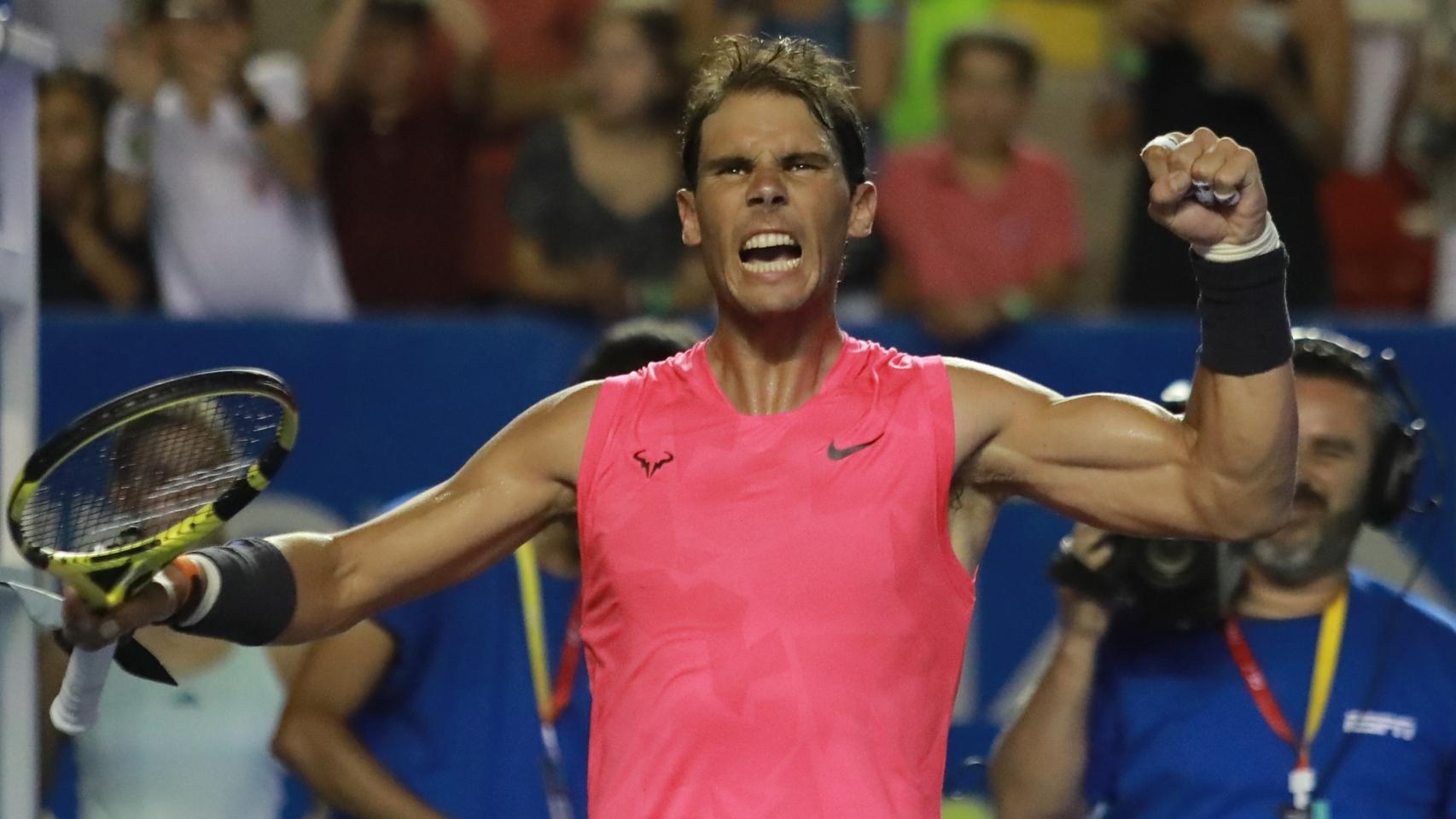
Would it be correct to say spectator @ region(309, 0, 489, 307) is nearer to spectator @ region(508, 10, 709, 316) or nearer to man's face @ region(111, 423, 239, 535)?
spectator @ region(508, 10, 709, 316)

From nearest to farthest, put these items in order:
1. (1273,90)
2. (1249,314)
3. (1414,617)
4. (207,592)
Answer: (1249,314), (207,592), (1414,617), (1273,90)

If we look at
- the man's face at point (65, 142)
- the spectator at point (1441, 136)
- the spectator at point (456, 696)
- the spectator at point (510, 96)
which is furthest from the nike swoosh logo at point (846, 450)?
the man's face at point (65, 142)

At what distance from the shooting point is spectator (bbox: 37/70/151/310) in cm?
639

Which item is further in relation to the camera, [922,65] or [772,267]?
[922,65]

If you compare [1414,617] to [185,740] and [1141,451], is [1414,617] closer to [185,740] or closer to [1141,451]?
[1141,451]

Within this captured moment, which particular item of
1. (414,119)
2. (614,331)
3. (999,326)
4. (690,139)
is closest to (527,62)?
(414,119)

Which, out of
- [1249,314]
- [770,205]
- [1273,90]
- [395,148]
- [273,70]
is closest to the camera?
[1249,314]

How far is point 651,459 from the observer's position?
2.94 m

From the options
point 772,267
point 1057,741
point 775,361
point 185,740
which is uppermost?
point 772,267

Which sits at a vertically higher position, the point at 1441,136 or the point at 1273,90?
the point at 1273,90

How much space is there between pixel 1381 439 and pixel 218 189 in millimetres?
3691

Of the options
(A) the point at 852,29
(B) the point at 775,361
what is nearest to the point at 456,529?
(B) the point at 775,361

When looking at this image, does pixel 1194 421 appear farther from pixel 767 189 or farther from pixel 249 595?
pixel 249 595

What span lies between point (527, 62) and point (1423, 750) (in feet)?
12.8
